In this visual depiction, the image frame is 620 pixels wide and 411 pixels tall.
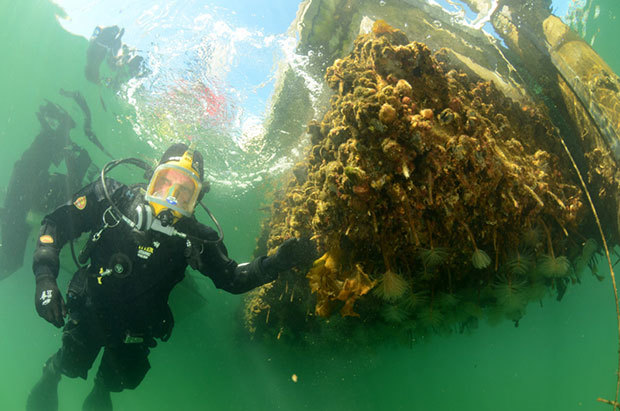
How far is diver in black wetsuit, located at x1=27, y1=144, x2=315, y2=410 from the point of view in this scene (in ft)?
14.3

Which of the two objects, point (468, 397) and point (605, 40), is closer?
point (605, 40)

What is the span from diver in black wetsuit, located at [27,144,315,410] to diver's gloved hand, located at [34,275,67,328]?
0.03 m

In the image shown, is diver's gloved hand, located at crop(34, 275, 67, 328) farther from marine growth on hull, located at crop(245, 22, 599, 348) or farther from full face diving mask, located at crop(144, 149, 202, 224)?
marine growth on hull, located at crop(245, 22, 599, 348)

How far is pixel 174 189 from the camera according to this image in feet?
15.2

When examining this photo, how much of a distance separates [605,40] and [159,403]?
35.6 meters

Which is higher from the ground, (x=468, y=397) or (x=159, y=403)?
(x=468, y=397)

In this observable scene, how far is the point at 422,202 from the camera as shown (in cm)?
275

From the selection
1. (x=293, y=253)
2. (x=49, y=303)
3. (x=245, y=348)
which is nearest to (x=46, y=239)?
(x=49, y=303)

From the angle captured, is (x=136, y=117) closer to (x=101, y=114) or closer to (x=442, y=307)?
(x=101, y=114)

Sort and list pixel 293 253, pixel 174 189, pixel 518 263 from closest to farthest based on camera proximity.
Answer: pixel 518 263
pixel 293 253
pixel 174 189

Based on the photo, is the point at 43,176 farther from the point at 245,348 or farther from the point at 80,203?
the point at 245,348

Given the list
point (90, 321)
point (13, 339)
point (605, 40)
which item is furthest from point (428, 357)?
point (13, 339)

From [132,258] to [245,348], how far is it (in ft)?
27.6

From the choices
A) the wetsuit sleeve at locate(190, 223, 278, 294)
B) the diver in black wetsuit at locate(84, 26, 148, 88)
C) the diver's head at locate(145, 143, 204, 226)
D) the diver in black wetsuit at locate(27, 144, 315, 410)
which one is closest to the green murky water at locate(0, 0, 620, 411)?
the diver in black wetsuit at locate(84, 26, 148, 88)
